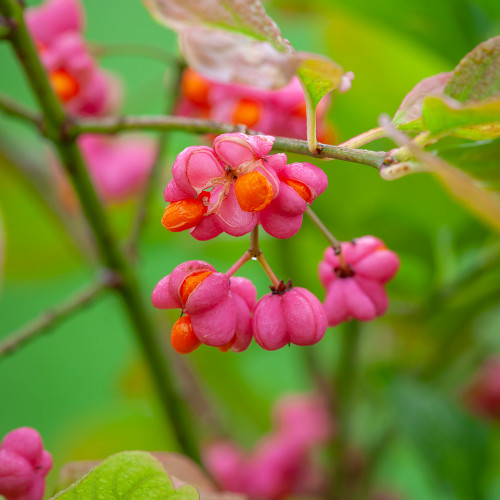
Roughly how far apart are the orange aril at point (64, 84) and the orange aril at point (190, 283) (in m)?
0.27

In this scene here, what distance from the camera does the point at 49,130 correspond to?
0.38 m

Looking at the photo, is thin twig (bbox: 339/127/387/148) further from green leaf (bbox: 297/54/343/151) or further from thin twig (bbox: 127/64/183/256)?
thin twig (bbox: 127/64/183/256)

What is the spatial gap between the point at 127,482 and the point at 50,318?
151 millimetres

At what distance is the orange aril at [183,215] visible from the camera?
251 millimetres

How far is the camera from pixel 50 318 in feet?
1.25

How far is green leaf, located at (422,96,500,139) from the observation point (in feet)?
0.72

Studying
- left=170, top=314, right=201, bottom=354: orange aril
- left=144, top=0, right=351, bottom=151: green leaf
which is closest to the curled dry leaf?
left=144, top=0, right=351, bottom=151: green leaf

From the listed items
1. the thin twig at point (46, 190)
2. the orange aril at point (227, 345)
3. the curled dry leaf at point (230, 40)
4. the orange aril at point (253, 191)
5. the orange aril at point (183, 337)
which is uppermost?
the curled dry leaf at point (230, 40)

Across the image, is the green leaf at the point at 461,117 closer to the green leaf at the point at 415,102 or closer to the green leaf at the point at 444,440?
the green leaf at the point at 415,102

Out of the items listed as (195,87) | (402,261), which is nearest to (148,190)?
(195,87)

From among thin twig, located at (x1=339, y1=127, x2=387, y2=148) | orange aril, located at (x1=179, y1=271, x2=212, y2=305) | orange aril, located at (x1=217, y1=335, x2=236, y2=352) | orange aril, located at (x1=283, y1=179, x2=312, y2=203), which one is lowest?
orange aril, located at (x1=217, y1=335, x2=236, y2=352)

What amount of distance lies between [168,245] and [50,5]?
460mm

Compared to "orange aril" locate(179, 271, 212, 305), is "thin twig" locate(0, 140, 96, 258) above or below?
below

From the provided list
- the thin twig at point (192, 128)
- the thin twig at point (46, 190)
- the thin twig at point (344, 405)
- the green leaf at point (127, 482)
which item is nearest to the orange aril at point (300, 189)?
the thin twig at point (192, 128)
